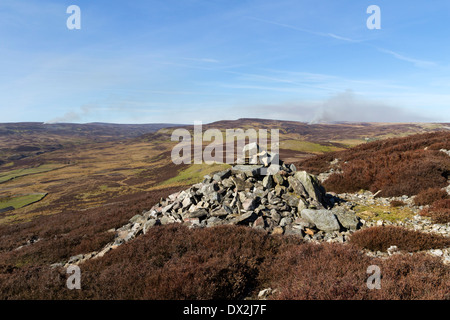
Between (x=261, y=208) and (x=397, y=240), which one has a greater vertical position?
(x=261, y=208)

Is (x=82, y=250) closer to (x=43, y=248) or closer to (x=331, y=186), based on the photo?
(x=43, y=248)

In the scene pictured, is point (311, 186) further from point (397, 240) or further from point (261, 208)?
point (397, 240)

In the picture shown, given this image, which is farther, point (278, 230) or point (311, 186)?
point (311, 186)

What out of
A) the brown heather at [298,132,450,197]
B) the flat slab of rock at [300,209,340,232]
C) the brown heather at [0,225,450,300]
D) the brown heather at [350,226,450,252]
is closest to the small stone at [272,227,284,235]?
the brown heather at [0,225,450,300]

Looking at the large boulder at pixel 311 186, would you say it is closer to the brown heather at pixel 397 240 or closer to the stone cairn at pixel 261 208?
the stone cairn at pixel 261 208

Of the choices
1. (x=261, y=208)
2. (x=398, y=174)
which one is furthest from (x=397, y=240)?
(x=398, y=174)

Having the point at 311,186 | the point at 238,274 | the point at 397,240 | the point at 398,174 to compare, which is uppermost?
the point at 398,174

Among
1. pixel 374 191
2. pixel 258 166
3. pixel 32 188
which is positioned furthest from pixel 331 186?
pixel 32 188
